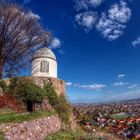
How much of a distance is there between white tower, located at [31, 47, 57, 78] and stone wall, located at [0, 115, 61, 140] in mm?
4833

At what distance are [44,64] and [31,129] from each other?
8.23m

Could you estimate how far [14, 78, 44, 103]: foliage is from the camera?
16.9 m

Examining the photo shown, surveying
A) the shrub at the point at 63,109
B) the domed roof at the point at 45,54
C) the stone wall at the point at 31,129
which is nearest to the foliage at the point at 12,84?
the domed roof at the point at 45,54

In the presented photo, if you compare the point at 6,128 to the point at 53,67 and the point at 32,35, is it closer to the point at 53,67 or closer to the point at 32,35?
the point at 53,67

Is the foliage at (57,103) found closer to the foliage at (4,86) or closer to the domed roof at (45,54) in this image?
the domed roof at (45,54)

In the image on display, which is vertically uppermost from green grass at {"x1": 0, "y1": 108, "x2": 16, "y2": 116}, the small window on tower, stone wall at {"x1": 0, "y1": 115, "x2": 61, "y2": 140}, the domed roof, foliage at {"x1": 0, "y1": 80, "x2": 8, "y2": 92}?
the domed roof

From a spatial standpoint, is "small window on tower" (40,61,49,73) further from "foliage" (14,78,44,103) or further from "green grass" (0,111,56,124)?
"green grass" (0,111,56,124)

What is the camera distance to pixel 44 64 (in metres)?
19.5

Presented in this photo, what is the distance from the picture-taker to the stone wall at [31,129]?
10.8 meters

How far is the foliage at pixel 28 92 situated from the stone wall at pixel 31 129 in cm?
213

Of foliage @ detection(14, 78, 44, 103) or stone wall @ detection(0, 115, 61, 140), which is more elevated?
foliage @ detection(14, 78, 44, 103)

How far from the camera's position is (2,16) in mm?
20359

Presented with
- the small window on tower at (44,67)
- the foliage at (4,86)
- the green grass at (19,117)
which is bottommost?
the green grass at (19,117)

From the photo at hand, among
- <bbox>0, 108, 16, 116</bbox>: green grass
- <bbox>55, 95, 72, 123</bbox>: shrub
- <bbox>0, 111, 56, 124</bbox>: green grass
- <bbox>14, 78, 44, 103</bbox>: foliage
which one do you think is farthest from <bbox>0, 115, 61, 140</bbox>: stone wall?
<bbox>0, 108, 16, 116</bbox>: green grass
